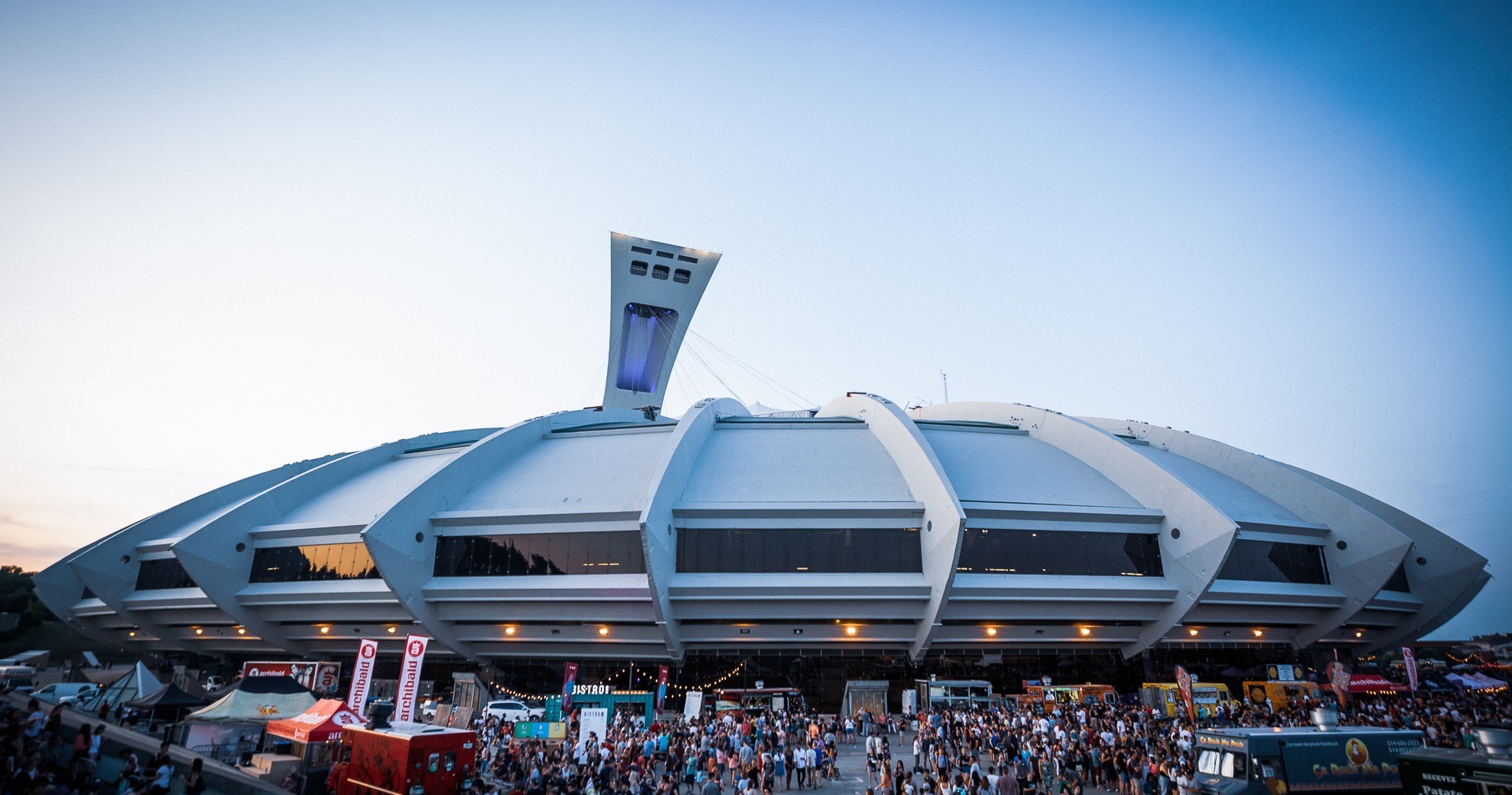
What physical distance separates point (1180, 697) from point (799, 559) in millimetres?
15532

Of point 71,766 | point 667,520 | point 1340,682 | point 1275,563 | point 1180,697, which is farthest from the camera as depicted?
point 1275,563

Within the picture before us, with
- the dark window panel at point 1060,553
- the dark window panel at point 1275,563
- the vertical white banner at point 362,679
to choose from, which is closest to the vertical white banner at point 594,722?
the vertical white banner at point 362,679

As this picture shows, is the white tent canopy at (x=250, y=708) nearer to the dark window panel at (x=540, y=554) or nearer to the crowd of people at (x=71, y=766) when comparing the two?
the crowd of people at (x=71, y=766)

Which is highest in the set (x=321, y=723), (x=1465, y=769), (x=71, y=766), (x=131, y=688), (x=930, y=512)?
(x=930, y=512)

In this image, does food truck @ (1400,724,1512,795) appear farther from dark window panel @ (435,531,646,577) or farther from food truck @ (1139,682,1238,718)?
dark window panel @ (435,531,646,577)

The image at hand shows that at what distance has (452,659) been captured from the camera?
36.1m

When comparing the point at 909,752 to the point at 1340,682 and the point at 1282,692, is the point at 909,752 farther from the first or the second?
the point at 1340,682

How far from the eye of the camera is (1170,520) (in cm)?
3272

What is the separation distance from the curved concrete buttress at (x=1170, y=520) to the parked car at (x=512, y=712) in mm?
26212

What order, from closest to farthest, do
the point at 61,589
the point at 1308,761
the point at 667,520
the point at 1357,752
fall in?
the point at 1308,761
the point at 1357,752
the point at 667,520
the point at 61,589

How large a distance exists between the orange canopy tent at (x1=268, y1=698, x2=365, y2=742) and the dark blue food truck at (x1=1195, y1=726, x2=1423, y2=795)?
66.2ft

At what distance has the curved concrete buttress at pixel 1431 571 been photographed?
111 feet

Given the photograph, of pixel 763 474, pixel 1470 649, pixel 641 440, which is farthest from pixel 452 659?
pixel 1470 649

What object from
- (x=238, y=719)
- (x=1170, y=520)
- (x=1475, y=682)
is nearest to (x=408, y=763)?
(x=238, y=719)
